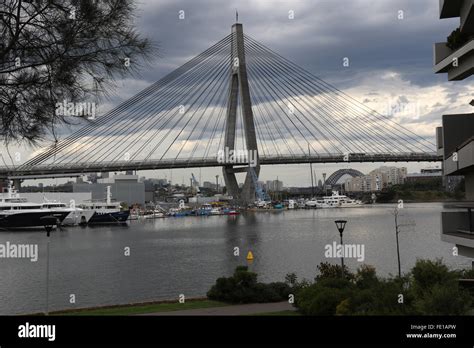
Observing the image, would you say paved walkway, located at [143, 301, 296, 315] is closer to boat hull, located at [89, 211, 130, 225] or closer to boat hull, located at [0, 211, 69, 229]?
boat hull, located at [0, 211, 69, 229]

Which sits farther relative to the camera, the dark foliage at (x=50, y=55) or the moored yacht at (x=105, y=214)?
the moored yacht at (x=105, y=214)

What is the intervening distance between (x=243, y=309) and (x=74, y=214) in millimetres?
76031

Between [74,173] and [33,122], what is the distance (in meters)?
70.7

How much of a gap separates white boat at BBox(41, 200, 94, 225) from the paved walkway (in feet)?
235

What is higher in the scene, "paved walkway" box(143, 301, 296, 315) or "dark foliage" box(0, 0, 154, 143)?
"dark foliage" box(0, 0, 154, 143)

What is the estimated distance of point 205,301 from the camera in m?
16.5

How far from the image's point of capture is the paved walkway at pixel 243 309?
13.8 meters

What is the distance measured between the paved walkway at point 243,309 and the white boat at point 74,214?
71663 millimetres

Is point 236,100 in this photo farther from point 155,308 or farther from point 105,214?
point 155,308

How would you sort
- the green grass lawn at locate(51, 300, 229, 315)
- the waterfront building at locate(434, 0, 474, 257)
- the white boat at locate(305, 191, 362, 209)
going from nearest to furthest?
1. the waterfront building at locate(434, 0, 474, 257)
2. the green grass lawn at locate(51, 300, 229, 315)
3. the white boat at locate(305, 191, 362, 209)

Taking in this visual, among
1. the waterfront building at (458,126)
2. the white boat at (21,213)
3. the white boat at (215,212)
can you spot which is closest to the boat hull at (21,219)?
the white boat at (21,213)

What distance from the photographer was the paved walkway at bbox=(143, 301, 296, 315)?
13.8 m

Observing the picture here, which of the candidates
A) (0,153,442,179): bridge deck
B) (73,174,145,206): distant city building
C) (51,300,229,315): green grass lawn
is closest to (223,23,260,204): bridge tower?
(0,153,442,179): bridge deck

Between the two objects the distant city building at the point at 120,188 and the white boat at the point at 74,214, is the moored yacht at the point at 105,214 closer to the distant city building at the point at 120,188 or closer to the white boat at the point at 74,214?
the white boat at the point at 74,214
